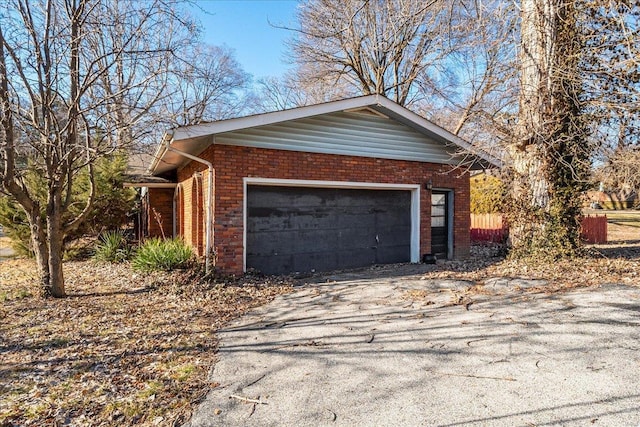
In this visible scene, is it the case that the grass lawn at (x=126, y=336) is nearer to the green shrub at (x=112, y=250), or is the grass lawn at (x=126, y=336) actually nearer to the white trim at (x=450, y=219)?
the green shrub at (x=112, y=250)

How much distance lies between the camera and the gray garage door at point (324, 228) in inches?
314


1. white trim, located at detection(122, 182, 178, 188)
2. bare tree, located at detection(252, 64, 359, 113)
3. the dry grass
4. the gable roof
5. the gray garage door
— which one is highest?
bare tree, located at detection(252, 64, 359, 113)

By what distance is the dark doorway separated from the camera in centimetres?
1044

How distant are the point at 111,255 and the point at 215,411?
9.27 metres

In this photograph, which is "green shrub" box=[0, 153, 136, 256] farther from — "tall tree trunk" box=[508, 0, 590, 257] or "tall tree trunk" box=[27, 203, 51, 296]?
"tall tree trunk" box=[508, 0, 590, 257]

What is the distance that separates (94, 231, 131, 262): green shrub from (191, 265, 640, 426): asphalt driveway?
6622 mm

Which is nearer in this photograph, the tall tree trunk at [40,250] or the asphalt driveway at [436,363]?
the asphalt driveway at [436,363]

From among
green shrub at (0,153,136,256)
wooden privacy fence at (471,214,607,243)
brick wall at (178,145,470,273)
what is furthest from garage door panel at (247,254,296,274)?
wooden privacy fence at (471,214,607,243)

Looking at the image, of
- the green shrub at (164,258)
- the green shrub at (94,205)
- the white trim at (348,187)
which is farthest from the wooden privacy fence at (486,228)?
the green shrub at (94,205)

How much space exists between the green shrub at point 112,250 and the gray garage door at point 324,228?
15.9 feet

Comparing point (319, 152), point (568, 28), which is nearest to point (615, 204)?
point (568, 28)

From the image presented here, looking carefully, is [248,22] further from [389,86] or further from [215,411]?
[389,86]

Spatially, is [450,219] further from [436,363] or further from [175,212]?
[175,212]

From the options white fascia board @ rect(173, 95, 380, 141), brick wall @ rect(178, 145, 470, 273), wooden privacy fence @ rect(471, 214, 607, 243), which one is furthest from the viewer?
wooden privacy fence @ rect(471, 214, 607, 243)
